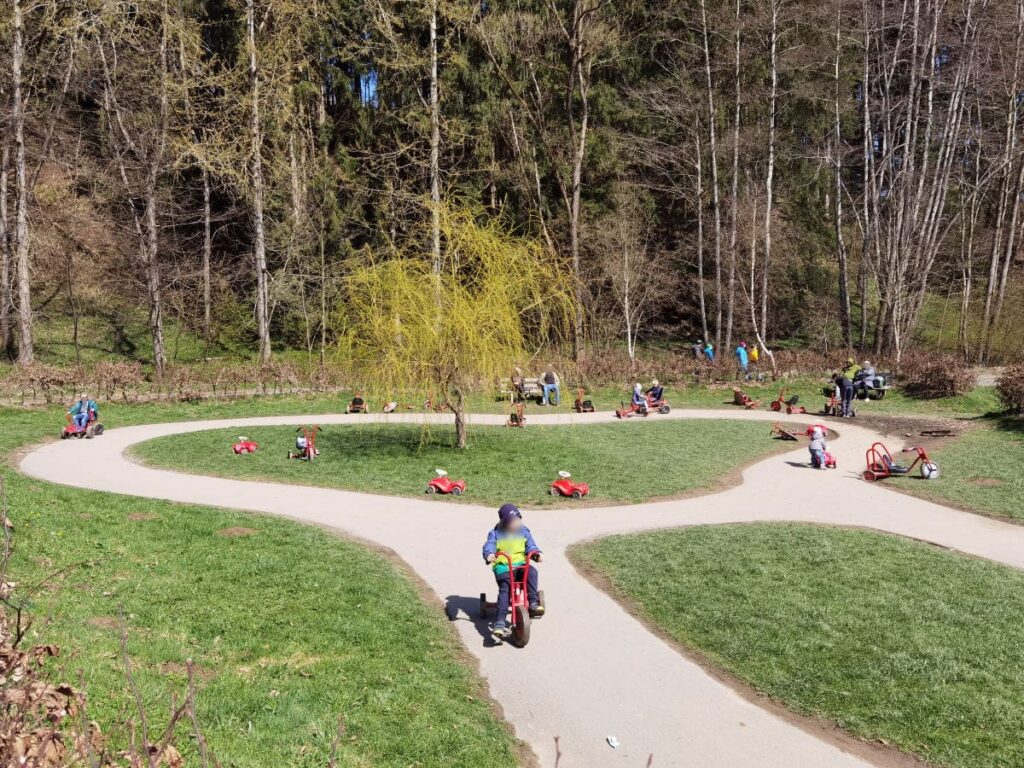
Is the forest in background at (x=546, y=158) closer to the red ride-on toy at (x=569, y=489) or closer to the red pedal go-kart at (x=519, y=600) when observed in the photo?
the red ride-on toy at (x=569, y=489)

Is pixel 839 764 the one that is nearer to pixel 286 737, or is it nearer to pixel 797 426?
pixel 286 737

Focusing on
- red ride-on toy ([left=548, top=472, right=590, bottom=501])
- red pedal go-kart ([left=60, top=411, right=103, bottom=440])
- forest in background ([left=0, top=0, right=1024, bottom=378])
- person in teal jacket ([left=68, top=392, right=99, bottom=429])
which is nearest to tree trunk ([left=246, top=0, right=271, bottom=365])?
forest in background ([left=0, top=0, right=1024, bottom=378])

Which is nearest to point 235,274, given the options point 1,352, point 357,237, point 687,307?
point 357,237

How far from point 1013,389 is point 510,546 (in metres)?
19.2

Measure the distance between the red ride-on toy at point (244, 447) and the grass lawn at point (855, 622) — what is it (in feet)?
30.5

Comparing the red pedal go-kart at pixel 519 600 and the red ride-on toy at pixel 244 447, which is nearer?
the red pedal go-kart at pixel 519 600

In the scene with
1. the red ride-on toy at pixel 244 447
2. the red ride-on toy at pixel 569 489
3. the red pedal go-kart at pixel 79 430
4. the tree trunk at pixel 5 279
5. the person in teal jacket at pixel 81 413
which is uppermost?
the tree trunk at pixel 5 279

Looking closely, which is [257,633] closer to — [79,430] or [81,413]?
[79,430]

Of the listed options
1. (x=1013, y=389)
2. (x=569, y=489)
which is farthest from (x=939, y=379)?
(x=569, y=489)

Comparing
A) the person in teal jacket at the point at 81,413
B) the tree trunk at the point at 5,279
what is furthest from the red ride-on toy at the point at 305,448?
the tree trunk at the point at 5,279

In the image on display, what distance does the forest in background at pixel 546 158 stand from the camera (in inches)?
1164

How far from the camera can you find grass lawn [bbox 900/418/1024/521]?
41.2 ft

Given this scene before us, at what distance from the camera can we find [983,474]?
1463 centimetres

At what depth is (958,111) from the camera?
97.6ft
